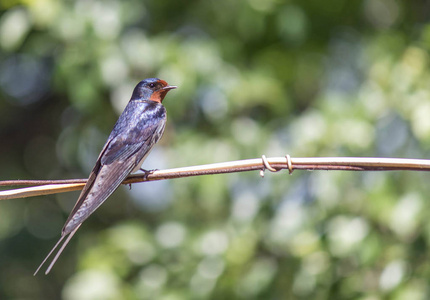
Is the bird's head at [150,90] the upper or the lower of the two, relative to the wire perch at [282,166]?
upper

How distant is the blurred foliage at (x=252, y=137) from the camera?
9.75ft

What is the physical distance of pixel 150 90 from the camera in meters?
3.11

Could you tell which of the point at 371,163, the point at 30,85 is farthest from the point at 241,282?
the point at 30,85

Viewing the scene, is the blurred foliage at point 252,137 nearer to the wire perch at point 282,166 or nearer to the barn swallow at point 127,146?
the barn swallow at point 127,146

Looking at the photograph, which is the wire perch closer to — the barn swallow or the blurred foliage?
the barn swallow

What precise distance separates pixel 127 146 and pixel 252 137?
0.87m

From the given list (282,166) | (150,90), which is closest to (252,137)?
(150,90)

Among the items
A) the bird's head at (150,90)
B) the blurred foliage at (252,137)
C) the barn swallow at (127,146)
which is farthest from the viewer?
the bird's head at (150,90)

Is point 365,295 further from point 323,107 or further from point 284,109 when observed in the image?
point 284,109

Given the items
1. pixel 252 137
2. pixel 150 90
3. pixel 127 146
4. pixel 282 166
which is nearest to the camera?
pixel 282 166

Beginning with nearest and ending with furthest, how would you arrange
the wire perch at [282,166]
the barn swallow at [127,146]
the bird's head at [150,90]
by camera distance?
the wire perch at [282,166] → the barn swallow at [127,146] → the bird's head at [150,90]

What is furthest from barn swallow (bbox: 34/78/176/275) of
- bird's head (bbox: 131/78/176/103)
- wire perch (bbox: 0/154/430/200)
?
wire perch (bbox: 0/154/430/200)

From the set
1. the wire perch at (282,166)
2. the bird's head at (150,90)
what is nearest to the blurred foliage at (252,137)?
the bird's head at (150,90)

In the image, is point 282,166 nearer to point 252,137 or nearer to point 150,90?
point 150,90
